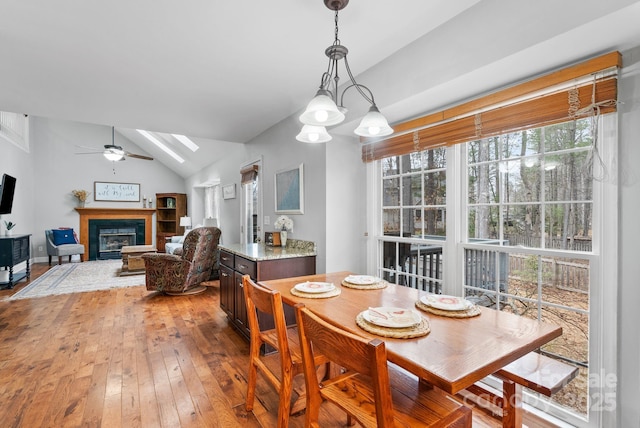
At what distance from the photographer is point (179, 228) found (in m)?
8.98

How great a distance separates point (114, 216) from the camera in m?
8.41

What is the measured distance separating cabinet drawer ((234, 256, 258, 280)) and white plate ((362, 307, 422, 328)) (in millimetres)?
1533

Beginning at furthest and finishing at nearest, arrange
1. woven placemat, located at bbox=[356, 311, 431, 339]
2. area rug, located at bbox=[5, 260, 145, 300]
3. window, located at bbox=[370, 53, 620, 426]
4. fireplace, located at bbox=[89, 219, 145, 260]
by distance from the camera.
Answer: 1. fireplace, located at bbox=[89, 219, 145, 260]
2. area rug, located at bbox=[5, 260, 145, 300]
3. window, located at bbox=[370, 53, 620, 426]
4. woven placemat, located at bbox=[356, 311, 431, 339]

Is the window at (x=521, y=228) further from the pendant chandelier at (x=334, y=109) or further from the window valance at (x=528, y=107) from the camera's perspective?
the pendant chandelier at (x=334, y=109)

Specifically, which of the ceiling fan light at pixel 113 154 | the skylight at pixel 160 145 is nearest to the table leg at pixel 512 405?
the ceiling fan light at pixel 113 154

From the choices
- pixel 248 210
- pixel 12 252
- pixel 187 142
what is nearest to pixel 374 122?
pixel 248 210

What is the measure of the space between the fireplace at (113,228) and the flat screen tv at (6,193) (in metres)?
3.23

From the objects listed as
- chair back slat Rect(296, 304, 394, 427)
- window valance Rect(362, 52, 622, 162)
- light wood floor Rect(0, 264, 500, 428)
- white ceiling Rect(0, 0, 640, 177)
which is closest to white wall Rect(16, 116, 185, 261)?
light wood floor Rect(0, 264, 500, 428)

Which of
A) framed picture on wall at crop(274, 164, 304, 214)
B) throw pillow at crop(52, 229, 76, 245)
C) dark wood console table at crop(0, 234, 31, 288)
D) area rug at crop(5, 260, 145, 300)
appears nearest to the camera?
framed picture on wall at crop(274, 164, 304, 214)

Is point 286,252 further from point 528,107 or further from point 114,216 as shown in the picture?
point 114,216

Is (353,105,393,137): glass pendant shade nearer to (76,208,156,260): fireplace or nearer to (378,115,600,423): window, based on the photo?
(378,115,600,423): window

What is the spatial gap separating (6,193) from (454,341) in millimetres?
6717

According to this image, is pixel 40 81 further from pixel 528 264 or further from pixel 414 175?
pixel 528 264

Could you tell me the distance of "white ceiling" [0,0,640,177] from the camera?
5.36 ft
